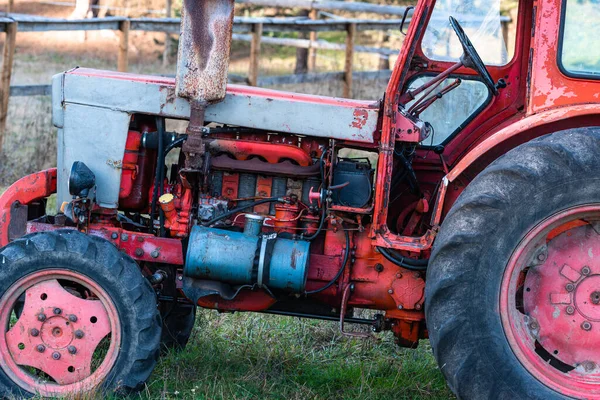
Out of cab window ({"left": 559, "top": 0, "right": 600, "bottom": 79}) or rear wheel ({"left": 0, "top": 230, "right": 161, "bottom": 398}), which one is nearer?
cab window ({"left": 559, "top": 0, "right": 600, "bottom": 79})

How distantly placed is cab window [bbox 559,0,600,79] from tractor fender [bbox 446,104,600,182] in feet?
0.63

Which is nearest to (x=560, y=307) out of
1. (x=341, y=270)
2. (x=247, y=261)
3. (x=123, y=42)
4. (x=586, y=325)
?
(x=586, y=325)

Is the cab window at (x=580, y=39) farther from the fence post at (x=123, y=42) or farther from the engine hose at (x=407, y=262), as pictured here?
the fence post at (x=123, y=42)

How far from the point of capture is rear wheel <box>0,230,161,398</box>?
3961mm

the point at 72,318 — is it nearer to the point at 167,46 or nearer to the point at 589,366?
the point at 589,366

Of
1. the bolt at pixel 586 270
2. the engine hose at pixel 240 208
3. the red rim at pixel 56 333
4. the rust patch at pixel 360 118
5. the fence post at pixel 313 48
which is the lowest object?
the red rim at pixel 56 333

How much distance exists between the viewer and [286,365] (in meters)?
4.79

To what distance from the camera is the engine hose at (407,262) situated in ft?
13.4

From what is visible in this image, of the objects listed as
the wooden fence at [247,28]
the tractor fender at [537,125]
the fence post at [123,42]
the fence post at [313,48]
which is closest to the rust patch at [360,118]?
the tractor fender at [537,125]

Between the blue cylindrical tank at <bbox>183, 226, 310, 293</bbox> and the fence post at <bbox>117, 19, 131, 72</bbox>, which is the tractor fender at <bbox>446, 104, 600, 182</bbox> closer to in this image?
the blue cylindrical tank at <bbox>183, 226, 310, 293</bbox>

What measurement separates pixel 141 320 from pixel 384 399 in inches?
53.0

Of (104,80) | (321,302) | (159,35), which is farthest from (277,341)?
(159,35)

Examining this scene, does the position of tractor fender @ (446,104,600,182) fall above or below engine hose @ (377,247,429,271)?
above

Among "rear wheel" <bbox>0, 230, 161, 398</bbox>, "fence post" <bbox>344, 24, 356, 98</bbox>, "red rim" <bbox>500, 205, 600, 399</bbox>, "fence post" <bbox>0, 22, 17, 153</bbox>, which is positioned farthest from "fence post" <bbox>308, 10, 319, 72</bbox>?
"red rim" <bbox>500, 205, 600, 399</bbox>
